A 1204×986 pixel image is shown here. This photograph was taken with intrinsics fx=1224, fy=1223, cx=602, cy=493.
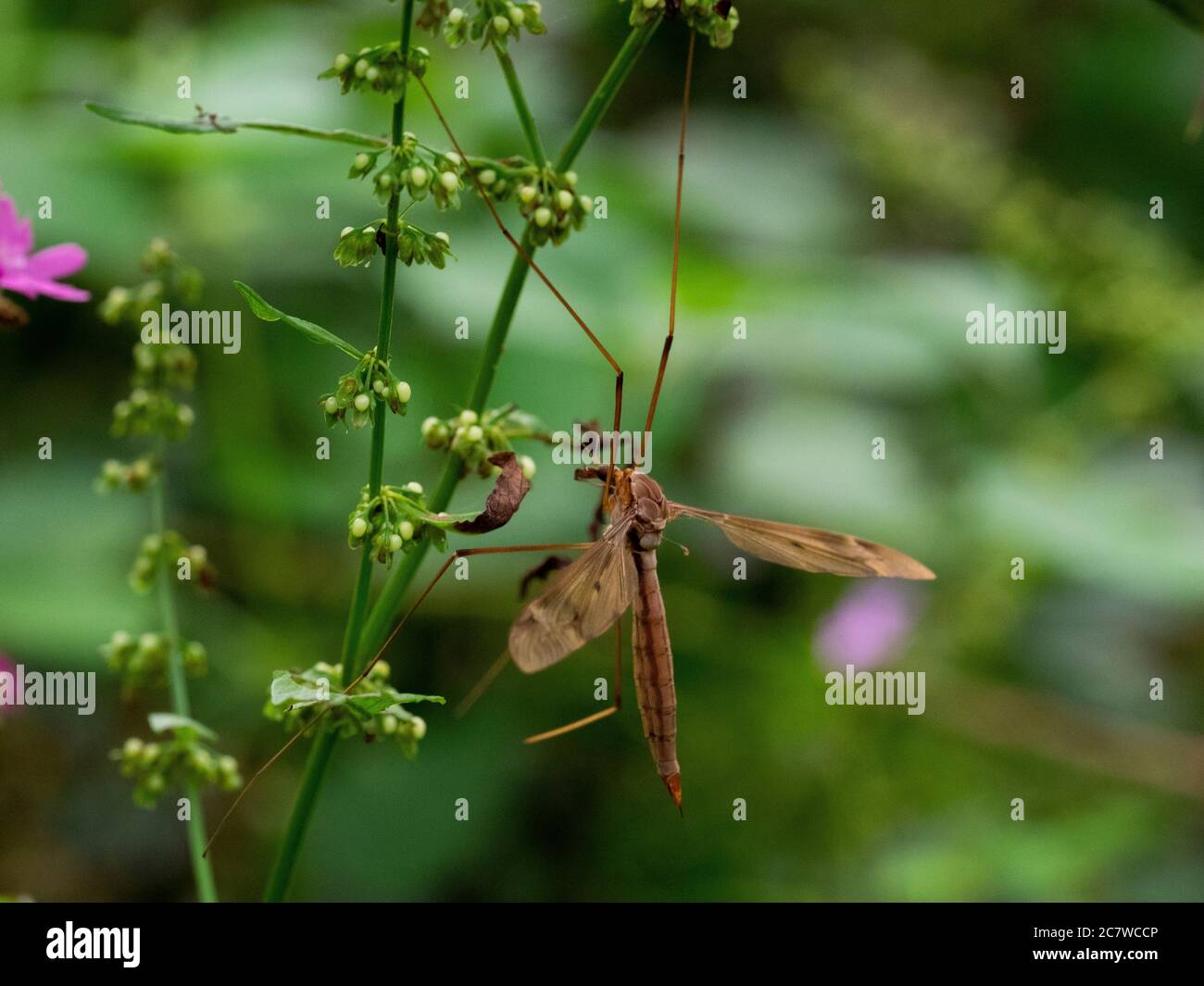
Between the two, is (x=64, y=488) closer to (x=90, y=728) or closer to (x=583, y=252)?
(x=90, y=728)

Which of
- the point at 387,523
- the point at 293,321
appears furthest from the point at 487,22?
the point at 387,523

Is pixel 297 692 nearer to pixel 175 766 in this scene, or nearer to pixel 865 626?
pixel 175 766

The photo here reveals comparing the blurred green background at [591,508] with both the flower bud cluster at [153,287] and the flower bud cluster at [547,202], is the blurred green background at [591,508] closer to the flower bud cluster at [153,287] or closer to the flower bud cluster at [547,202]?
the flower bud cluster at [153,287]

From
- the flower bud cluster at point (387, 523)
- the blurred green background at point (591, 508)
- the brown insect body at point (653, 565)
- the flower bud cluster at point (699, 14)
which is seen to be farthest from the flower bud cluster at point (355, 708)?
the blurred green background at point (591, 508)

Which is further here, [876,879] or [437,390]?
[437,390]

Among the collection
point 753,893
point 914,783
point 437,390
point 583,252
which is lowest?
point 753,893

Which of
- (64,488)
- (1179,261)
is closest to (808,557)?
(64,488)

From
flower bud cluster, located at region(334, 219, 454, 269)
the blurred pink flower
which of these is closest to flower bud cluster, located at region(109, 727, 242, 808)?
flower bud cluster, located at region(334, 219, 454, 269)
